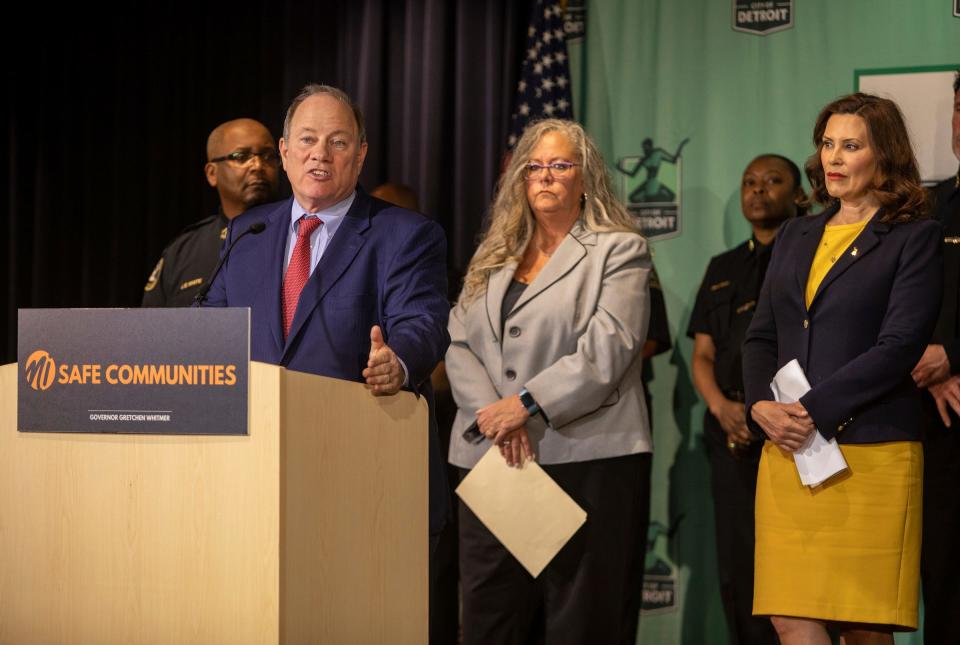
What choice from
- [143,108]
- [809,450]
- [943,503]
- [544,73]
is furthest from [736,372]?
[143,108]

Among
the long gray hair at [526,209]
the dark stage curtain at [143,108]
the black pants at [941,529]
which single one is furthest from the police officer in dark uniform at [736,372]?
the dark stage curtain at [143,108]

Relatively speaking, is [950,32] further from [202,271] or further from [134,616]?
[134,616]

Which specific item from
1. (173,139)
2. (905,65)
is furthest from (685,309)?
(173,139)

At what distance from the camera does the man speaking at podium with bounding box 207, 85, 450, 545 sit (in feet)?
8.40

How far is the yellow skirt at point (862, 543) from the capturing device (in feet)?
9.66

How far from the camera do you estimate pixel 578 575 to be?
348 centimetres

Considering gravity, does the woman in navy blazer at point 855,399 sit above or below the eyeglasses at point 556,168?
below

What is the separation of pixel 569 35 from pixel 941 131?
5.23ft

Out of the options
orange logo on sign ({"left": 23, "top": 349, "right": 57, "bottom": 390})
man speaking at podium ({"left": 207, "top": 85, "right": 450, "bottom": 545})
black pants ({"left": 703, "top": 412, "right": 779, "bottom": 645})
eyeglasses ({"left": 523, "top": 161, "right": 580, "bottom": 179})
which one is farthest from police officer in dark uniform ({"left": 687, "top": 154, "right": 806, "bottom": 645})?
orange logo on sign ({"left": 23, "top": 349, "right": 57, "bottom": 390})

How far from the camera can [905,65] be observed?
4738 mm

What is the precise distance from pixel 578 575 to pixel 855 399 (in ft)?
3.35

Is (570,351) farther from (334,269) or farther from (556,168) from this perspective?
(334,269)

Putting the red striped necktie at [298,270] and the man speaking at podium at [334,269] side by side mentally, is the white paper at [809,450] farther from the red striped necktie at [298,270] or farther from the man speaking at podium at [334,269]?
Answer: the red striped necktie at [298,270]

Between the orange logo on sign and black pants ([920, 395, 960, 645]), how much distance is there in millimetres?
2736
